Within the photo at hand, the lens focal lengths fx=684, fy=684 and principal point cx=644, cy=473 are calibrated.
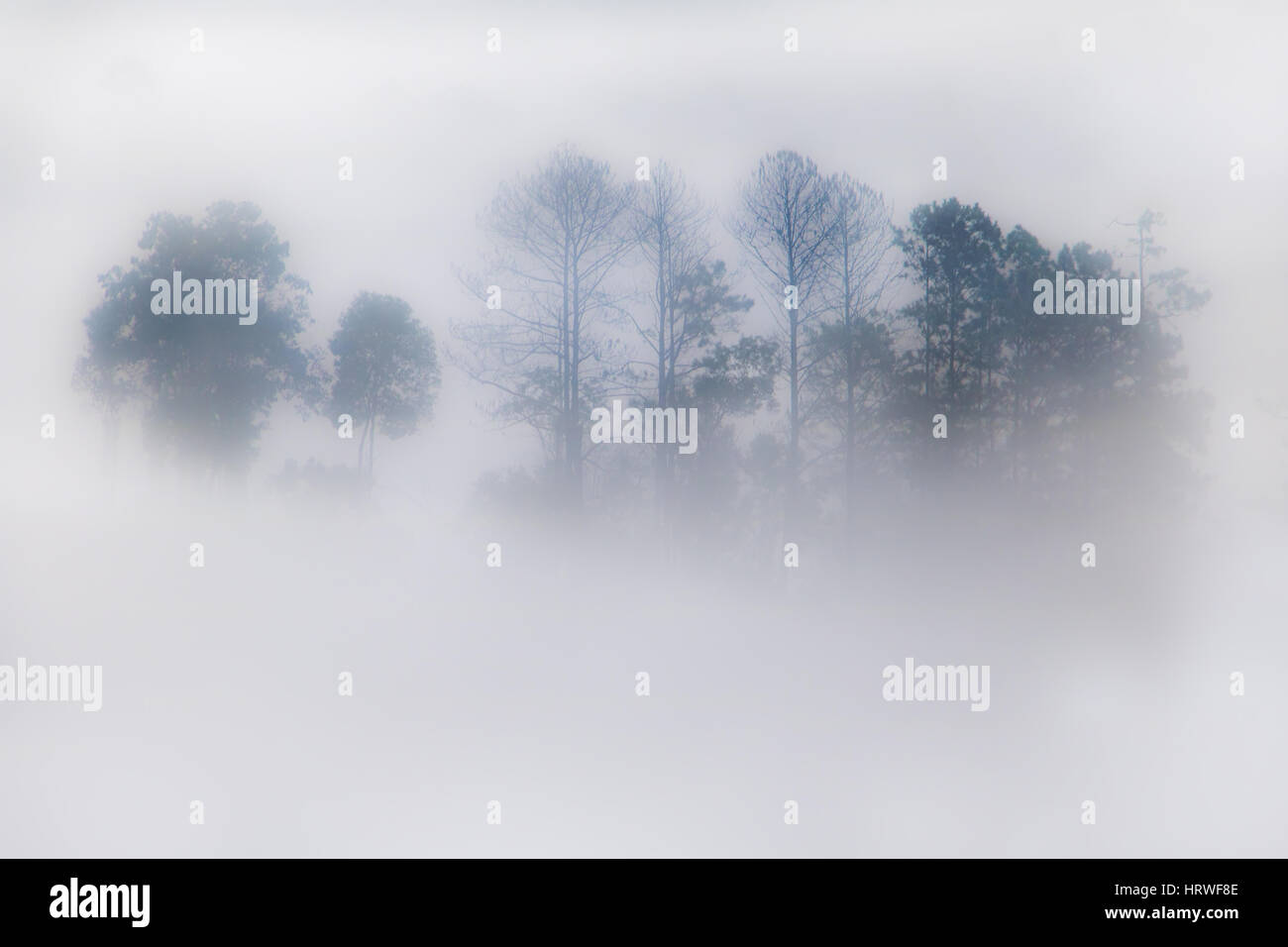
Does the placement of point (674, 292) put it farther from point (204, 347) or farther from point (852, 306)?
point (204, 347)

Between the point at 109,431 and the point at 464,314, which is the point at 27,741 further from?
the point at 464,314

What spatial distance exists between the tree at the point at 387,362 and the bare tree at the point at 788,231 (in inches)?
74.2

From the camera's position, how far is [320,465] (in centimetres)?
382

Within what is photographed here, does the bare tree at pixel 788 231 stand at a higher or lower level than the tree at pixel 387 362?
higher

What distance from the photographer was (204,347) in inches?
152

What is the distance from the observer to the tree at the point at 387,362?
380cm

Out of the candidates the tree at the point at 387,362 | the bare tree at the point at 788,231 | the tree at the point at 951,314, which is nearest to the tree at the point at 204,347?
the tree at the point at 387,362

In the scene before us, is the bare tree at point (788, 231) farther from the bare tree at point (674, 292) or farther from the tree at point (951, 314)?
the tree at point (951, 314)

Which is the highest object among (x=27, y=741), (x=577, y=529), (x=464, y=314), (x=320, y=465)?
(x=464, y=314)

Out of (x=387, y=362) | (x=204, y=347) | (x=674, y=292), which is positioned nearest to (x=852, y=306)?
(x=674, y=292)

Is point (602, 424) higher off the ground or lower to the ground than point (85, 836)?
higher
